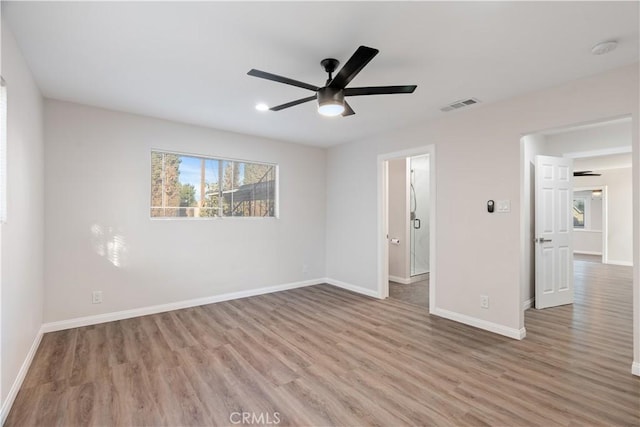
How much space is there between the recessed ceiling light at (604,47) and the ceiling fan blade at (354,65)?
1.79m

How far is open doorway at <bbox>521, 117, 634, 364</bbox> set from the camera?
351 centimetres

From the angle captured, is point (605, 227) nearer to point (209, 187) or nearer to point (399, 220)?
A: point (399, 220)

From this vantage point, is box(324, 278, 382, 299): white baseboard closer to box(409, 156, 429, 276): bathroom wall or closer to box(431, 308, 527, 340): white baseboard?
box(431, 308, 527, 340): white baseboard

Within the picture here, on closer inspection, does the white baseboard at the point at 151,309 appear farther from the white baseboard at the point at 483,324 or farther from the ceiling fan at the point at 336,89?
the ceiling fan at the point at 336,89

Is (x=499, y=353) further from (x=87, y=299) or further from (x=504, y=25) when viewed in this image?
(x=87, y=299)

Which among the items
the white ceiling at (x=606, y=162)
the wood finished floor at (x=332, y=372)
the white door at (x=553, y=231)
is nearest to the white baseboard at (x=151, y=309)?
the wood finished floor at (x=332, y=372)

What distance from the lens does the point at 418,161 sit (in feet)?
20.2

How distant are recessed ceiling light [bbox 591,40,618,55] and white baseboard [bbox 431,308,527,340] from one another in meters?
2.62

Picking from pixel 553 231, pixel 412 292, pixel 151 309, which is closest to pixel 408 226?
pixel 412 292

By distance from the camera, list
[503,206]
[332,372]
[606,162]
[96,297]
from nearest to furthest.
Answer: [332,372], [503,206], [96,297], [606,162]

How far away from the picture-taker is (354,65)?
6.20 ft

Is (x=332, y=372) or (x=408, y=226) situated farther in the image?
(x=408, y=226)

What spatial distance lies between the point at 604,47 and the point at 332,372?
3237 millimetres

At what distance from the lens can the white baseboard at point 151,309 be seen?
3365 millimetres
